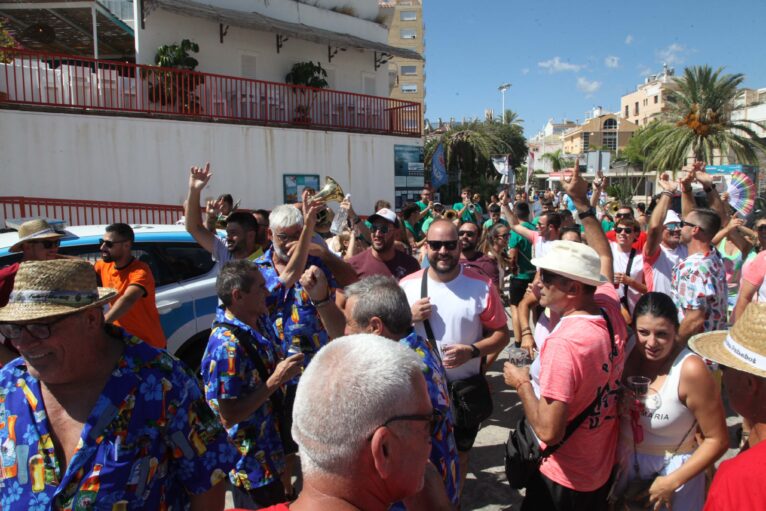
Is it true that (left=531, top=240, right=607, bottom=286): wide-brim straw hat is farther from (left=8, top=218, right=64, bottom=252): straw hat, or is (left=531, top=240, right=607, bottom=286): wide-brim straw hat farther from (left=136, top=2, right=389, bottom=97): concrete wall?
(left=136, top=2, right=389, bottom=97): concrete wall

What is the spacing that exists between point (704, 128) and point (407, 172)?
22.0 metres

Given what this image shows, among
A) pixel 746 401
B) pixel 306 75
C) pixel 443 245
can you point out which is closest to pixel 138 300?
pixel 443 245

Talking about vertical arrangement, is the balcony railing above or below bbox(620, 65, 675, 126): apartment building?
below

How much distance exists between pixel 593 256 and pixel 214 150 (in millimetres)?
13111

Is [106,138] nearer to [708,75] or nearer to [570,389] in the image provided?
[570,389]

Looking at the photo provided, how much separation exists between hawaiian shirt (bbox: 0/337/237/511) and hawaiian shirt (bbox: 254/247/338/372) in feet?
5.55

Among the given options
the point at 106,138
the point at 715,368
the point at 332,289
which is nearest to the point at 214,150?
the point at 106,138

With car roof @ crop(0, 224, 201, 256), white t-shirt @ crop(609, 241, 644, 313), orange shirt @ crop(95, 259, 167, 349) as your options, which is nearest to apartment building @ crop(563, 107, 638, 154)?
white t-shirt @ crop(609, 241, 644, 313)

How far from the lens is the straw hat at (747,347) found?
63.0 inches

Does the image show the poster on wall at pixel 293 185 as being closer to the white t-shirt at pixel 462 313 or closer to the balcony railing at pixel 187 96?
the balcony railing at pixel 187 96

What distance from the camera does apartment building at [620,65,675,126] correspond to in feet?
309

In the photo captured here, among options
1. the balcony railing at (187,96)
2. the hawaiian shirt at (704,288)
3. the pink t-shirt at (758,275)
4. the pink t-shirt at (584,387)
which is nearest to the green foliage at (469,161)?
the balcony railing at (187,96)

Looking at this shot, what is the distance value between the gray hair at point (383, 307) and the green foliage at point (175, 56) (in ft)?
46.1

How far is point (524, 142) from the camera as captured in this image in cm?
5147
